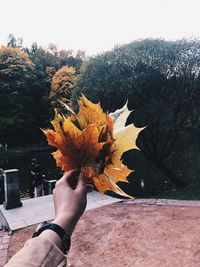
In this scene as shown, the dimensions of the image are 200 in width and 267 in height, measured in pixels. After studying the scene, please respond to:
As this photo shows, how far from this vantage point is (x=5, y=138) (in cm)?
3903

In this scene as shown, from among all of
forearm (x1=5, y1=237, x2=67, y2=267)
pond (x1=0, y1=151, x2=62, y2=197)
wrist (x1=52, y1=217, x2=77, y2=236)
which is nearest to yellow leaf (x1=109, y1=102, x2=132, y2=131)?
wrist (x1=52, y1=217, x2=77, y2=236)

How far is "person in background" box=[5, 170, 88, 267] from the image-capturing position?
96cm

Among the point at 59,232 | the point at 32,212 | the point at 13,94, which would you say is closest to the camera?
the point at 59,232

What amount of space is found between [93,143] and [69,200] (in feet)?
0.85

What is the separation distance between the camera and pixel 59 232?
1095mm

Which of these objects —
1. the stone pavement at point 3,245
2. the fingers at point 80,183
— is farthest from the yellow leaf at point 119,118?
the stone pavement at point 3,245

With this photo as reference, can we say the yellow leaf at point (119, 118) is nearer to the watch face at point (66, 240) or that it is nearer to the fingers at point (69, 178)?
the fingers at point (69, 178)

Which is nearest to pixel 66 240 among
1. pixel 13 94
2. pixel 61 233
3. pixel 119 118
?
pixel 61 233

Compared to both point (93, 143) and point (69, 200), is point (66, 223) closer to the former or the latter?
point (69, 200)

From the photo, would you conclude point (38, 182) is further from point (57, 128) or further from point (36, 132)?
point (36, 132)

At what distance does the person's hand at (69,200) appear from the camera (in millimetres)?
1152

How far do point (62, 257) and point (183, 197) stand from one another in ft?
31.7

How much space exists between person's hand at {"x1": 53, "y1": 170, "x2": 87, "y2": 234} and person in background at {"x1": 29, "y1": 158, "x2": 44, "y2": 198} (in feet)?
35.3

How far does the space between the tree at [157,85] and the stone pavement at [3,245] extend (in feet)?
22.7
